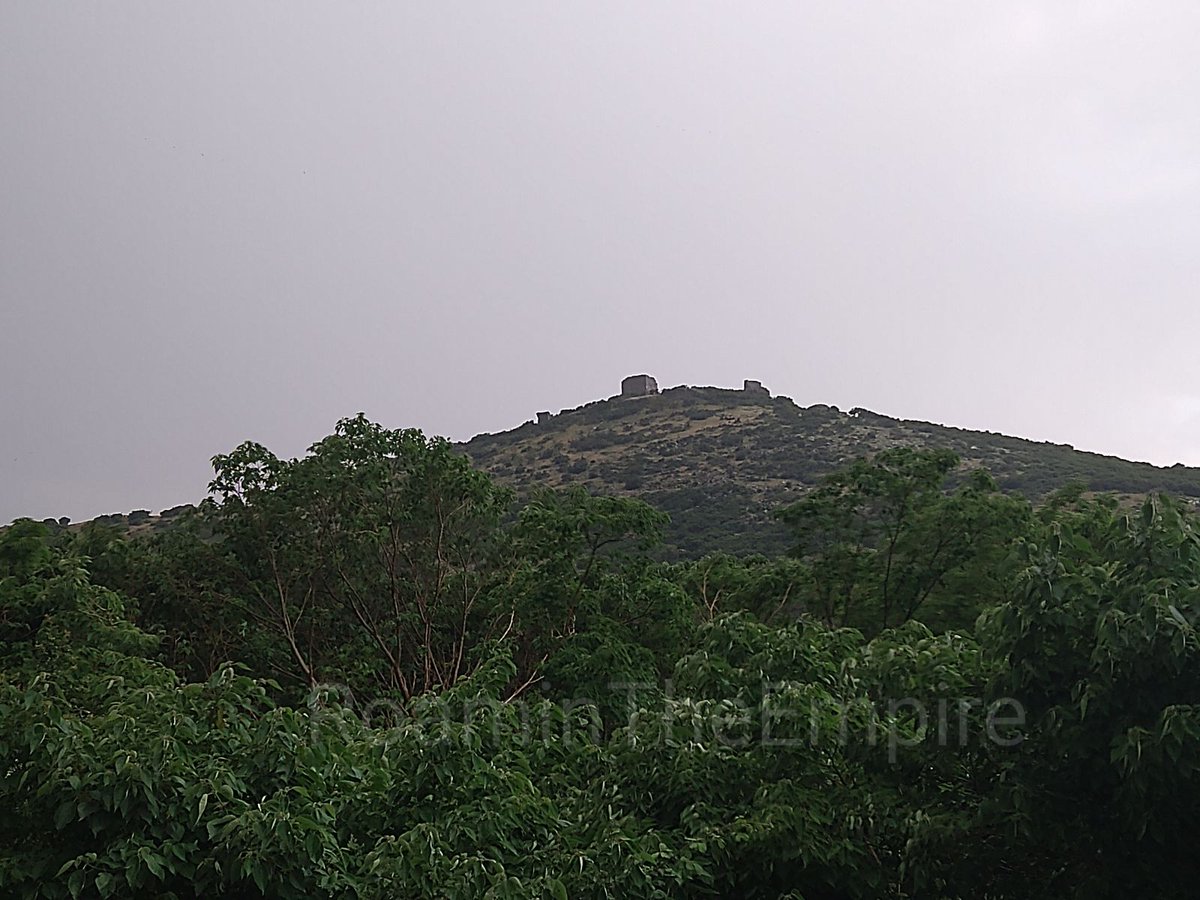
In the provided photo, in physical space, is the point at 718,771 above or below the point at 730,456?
below

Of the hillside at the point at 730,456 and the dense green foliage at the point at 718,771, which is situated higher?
the hillside at the point at 730,456

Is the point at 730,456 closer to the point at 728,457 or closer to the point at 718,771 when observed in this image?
the point at 728,457

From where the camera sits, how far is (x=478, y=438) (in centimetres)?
4781

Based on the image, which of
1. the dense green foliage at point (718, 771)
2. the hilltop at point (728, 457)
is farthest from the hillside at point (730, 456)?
the dense green foliage at point (718, 771)

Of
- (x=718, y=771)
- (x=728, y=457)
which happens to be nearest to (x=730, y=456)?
(x=728, y=457)

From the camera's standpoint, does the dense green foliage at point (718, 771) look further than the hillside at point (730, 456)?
No

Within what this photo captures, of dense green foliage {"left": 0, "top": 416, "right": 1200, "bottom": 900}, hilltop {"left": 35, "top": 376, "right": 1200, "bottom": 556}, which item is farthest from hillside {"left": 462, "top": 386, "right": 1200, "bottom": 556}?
dense green foliage {"left": 0, "top": 416, "right": 1200, "bottom": 900}

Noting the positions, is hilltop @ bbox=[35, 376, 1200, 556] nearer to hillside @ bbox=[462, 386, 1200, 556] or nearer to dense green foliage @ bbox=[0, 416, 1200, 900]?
hillside @ bbox=[462, 386, 1200, 556]

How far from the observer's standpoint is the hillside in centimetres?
3016

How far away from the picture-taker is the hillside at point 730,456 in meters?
30.2

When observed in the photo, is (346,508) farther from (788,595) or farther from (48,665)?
(788,595)

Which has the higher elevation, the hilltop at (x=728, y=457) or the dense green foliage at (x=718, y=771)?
the hilltop at (x=728, y=457)

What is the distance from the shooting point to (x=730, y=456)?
38906 mm

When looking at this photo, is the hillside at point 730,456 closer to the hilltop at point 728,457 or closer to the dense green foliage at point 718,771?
the hilltop at point 728,457
